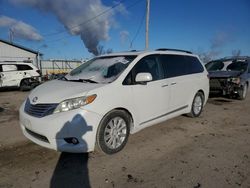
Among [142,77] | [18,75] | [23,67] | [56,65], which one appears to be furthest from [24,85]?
[56,65]

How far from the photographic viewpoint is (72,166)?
3.15 meters

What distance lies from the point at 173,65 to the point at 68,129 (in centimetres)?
291

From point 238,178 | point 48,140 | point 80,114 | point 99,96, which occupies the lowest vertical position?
point 238,178

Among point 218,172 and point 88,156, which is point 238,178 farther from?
point 88,156

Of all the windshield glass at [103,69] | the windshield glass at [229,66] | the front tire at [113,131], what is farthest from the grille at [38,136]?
the windshield glass at [229,66]

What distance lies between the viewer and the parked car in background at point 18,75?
12148 mm

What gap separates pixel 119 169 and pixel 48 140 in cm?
115

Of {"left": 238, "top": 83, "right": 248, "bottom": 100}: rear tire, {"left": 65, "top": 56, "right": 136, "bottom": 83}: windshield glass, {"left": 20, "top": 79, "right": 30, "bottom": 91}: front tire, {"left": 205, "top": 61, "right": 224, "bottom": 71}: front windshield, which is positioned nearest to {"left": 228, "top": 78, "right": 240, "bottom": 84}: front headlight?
{"left": 238, "top": 83, "right": 248, "bottom": 100}: rear tire

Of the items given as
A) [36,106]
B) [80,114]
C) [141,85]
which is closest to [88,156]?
[80,114]

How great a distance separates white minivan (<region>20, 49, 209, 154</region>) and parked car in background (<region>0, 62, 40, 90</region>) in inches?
381

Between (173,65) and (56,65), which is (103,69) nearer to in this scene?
(173,65)

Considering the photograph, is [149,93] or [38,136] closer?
[38,136]

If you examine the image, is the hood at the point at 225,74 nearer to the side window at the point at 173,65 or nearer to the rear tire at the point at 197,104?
the rear tire at the point at 197,104

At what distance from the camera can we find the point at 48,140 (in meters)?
3.08
